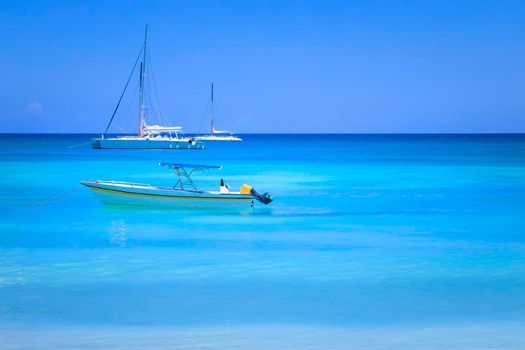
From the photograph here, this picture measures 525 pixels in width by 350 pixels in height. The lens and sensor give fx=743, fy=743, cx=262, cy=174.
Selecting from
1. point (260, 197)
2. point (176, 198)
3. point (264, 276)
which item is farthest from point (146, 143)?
point (264, 276)

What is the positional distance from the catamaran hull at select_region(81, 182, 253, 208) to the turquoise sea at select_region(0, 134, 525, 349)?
334mm

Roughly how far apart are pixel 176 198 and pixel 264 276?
9.50 m

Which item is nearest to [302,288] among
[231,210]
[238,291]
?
[238,291]

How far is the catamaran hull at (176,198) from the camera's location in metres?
22.8

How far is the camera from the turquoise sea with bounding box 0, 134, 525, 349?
10.0 meters

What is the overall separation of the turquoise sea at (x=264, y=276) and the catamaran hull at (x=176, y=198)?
334mm

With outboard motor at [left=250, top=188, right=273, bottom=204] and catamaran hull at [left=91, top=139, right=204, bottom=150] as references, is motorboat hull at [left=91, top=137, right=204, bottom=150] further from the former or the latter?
outboard motor at [left=250, top=188, right=273, bottom=204]

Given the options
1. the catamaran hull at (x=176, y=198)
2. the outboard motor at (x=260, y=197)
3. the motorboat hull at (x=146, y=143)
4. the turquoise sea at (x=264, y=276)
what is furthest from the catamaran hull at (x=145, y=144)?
the outboard motor at (x=260, y=197)

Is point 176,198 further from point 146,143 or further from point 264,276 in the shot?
point 146,143

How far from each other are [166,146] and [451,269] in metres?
73.6

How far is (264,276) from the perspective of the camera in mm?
13820

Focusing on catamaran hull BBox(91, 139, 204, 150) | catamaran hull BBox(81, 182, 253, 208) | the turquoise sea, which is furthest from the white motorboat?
catamaran hull BBox(91, 139, 204, 150)

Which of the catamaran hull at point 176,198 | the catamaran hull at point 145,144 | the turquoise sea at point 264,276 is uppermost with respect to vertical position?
the catamaran hull at point 145,144

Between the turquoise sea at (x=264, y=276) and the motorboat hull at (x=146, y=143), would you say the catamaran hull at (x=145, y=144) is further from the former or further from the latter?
the turquoise sea at (x=264, y=276)
